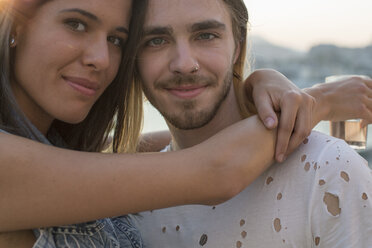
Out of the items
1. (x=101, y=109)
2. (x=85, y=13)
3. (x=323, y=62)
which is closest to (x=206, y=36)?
(x=85, y=13)

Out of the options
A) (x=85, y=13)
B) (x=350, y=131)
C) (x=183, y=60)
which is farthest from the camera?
(x=350, y=131)

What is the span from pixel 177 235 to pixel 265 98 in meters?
0.71

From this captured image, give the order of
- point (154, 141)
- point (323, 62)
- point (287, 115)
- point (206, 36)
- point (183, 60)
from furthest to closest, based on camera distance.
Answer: point (323, 62) → point (154, 141) → point (206, 36) → point (183, 60) → point (287, 115)

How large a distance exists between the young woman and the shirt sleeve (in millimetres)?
213

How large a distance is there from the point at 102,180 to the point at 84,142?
965 millimetres

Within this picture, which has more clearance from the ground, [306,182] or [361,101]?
[361,101]

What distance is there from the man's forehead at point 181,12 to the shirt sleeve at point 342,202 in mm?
827

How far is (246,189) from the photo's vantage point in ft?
5.53

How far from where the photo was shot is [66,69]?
67.8 inches

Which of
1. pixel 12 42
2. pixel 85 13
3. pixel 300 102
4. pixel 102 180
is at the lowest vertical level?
pixel 102 180

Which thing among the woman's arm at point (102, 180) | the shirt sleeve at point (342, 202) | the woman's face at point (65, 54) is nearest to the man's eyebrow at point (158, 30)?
the woman's face at point (65, 54)

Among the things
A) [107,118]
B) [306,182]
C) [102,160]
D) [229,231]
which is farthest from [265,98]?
[107,118]

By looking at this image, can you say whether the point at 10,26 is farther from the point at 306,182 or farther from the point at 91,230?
the point at 306,182

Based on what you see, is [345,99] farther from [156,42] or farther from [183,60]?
[156,42]
